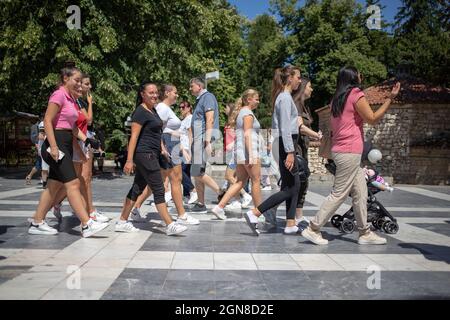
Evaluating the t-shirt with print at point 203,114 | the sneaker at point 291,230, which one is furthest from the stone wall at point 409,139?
the sneaker at point 291,230

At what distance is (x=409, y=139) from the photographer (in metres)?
24.6

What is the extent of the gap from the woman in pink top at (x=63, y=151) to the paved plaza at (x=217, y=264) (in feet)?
0.71

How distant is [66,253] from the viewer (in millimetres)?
5016

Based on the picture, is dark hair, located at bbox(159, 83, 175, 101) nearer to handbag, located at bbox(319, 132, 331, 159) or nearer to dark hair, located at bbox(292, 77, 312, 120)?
dark hair, located at bbox(292, 77, 312, 120)

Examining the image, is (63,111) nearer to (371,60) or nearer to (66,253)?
(66,253)

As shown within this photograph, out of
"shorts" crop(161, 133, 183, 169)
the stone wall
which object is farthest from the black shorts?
the stone wall

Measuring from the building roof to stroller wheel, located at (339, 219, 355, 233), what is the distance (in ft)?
64.9

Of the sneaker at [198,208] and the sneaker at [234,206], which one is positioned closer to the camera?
the sneaker at [198,208]

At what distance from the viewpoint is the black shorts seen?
571 centimetres

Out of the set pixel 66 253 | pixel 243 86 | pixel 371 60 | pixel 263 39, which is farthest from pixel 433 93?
pixel 263 39

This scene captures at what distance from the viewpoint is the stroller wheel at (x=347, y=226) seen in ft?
21.4

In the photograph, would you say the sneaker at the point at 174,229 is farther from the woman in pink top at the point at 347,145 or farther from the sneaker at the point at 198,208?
the sneaker at the point at 198,208

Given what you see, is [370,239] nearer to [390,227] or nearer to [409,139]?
[390,227]

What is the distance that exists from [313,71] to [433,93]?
67.4 ft
